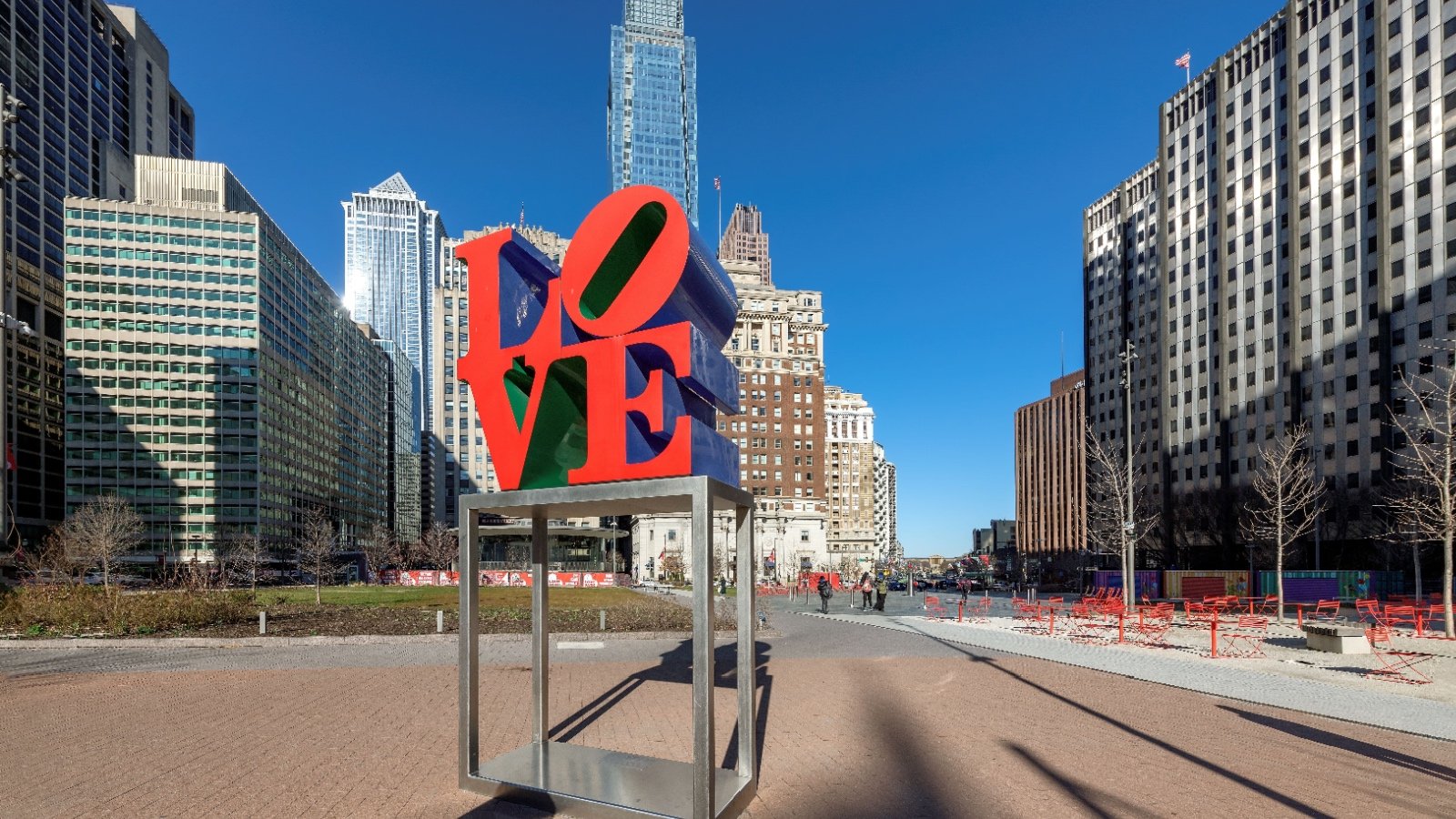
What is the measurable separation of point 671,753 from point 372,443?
166056mm

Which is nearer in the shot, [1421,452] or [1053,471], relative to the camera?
[1421,452]

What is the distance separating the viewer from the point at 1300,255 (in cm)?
7806

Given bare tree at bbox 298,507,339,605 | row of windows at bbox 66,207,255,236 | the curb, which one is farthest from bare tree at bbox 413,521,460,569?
the curb

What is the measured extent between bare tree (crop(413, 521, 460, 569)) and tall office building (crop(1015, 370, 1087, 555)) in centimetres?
11248

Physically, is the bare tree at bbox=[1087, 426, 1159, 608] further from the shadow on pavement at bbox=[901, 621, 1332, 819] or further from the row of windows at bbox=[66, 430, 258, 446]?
the row of windows at bbox=[66, 430, 258, 446]

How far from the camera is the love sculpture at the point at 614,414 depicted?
24.8 feet

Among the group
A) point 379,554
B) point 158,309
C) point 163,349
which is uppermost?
point 158,309

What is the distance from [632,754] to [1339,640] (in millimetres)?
18639

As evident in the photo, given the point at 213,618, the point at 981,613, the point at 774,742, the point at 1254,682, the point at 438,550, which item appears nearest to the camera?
the point at 774,742

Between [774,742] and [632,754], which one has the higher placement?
[632,754]

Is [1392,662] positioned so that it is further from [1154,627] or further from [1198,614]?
[1198,614]

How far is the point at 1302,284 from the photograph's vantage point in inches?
3051

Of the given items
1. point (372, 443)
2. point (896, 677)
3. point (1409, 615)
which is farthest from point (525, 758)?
point (372, 443)

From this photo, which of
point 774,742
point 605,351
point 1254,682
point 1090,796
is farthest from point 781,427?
point 605,351
